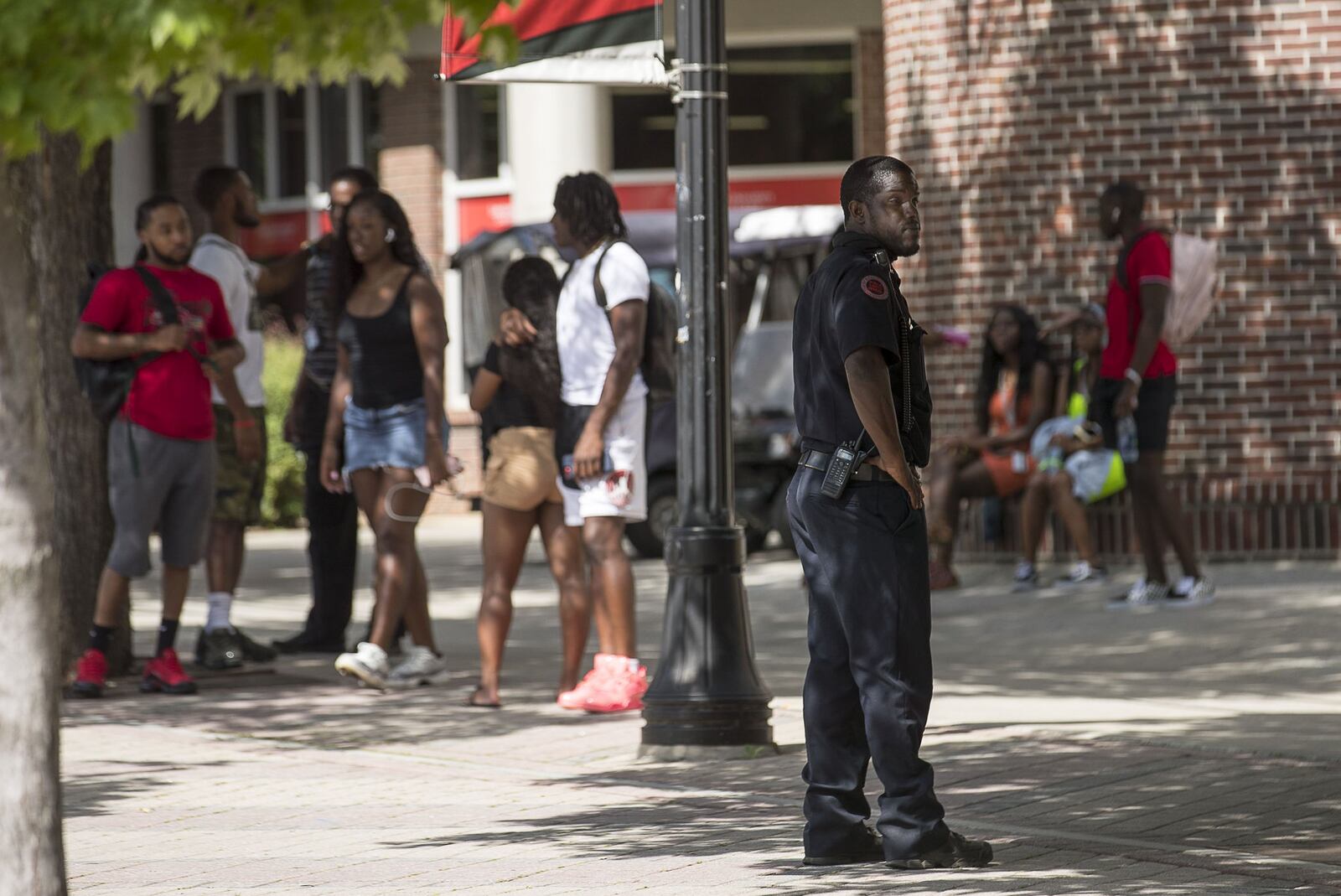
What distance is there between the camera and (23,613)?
12.1 ft

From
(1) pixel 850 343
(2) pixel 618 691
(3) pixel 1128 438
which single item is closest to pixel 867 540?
(1) pixel 850 343

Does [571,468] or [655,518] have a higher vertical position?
[571,468]

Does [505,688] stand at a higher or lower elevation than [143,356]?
lower

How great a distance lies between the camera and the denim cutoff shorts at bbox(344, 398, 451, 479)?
916cm

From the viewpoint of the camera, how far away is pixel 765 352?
16.5 metres

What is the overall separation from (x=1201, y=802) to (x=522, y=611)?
22.1 feet

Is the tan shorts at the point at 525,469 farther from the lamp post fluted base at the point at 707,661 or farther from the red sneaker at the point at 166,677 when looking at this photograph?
the red sneaker at the point at 166,677

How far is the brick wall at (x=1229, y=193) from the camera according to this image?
1256cm

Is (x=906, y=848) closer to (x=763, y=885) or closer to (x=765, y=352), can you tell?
(x=763, y=885)

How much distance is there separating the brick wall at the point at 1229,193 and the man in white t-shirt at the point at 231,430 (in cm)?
507

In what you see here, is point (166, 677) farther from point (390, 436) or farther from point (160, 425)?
point (390, 436)

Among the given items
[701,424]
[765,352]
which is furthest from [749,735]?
[765,352]

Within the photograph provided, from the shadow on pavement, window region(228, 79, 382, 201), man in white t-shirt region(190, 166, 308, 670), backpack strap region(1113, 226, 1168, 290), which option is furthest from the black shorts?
window region(228, 79, 382, 201)

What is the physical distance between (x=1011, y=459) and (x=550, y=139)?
10449mm
